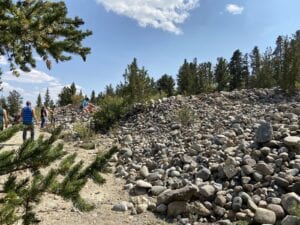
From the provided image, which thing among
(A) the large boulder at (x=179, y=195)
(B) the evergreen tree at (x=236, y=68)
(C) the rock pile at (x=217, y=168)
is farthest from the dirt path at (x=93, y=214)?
(B) the evergreen tree at (x=236, y=68)

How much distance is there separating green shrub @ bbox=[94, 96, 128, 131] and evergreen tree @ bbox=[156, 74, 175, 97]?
28.4 meters

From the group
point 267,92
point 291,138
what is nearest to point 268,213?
point 291,138

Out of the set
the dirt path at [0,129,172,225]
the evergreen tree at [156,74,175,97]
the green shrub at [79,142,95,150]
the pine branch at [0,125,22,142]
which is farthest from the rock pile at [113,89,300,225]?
the evergreen tree at [156,74,175,97]

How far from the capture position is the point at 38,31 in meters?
2.66

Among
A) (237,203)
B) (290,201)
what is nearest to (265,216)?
(290,201)

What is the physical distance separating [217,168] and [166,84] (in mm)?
42332

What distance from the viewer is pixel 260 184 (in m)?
7.59

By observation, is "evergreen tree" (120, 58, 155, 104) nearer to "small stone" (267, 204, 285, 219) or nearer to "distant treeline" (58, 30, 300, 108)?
"distant treeline" (58, 30, 300, 108)

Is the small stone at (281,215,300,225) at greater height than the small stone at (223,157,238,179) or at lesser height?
lesser

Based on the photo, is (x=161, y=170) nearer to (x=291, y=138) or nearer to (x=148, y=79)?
(x=291, y=138)

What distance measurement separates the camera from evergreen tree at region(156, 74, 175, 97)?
47.8 meters

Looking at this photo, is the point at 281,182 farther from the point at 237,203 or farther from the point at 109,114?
the point at 109,114

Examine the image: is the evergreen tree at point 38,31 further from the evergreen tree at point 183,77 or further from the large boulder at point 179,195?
the evergreen tree at point 183,77

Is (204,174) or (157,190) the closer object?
(157,190)
